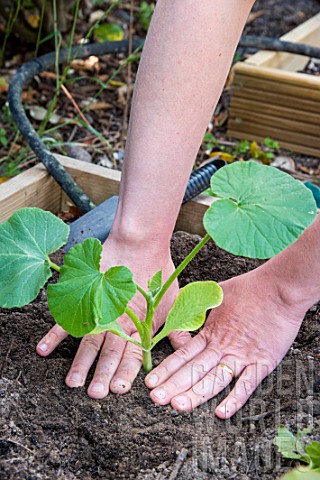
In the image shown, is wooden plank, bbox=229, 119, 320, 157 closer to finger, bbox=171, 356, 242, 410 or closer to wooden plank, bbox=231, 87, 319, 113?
wooden plank, bbox=231, 87, 319, 113

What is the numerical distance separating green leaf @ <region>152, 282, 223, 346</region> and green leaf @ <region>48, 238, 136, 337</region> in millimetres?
169

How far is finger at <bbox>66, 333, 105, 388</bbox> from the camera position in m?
1.29

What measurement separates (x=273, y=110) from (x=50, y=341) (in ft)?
4.45

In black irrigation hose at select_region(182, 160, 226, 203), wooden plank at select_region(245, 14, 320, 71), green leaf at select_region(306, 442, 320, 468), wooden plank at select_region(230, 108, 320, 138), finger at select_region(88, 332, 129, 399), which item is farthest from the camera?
wooden plank at select_region(245, 14, 320, 71)

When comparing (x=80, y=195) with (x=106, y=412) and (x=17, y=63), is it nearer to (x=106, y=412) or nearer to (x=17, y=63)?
(x=106, y=412)

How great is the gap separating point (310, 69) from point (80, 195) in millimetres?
1653

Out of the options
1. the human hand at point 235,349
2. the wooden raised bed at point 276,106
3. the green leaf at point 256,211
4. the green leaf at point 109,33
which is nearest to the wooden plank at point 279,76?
the wooden raised bed at point 276,106

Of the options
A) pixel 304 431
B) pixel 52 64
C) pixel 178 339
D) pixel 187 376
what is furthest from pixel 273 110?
pixel 304 431

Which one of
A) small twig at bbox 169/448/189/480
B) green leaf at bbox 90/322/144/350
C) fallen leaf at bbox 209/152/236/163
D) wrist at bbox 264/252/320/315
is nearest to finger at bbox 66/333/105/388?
green leaf at bbox 90/322/144/350

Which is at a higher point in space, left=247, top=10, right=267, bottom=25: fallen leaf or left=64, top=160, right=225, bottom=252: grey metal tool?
left=64, top=160, right=225, bottom=252: grey metal tool

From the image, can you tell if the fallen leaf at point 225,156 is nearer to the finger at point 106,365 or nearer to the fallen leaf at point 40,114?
the fallen leaf at point 40,114

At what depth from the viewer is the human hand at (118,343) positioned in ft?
4.25

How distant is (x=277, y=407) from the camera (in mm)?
1258

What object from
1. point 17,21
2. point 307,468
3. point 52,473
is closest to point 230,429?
point 307,468
